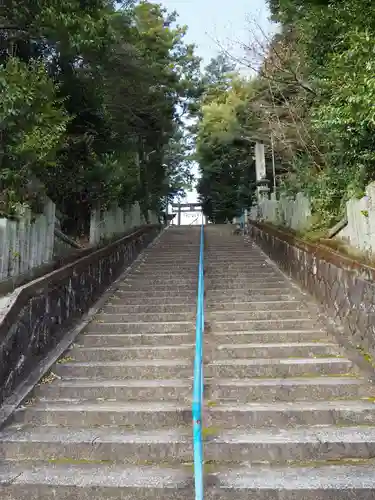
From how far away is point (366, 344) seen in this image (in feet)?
13.3

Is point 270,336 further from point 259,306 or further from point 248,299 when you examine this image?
point 248,299

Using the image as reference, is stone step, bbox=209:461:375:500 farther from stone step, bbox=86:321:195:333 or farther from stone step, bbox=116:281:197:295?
stone step, bbox=116:281:197:295

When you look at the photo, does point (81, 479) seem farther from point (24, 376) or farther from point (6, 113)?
point (6, 113)

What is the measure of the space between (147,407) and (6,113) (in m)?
3.31

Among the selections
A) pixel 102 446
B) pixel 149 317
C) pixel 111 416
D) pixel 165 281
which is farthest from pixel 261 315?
pixel 102 446

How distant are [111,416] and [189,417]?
0.66m

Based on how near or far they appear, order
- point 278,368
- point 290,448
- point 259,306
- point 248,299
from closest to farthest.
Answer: point 290,448, point 278,368, point 259,306, point 248,299

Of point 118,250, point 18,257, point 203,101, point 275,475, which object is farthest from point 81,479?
point 203,101

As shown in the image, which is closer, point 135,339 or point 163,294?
point 135,339

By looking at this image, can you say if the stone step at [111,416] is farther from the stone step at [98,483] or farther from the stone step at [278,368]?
the stone step at [278,368]

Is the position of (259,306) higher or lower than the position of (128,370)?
higher

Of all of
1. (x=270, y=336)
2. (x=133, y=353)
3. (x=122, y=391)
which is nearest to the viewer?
(x=122, y=391)

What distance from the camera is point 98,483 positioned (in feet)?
8.70

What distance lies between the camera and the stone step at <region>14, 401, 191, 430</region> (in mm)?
3316
